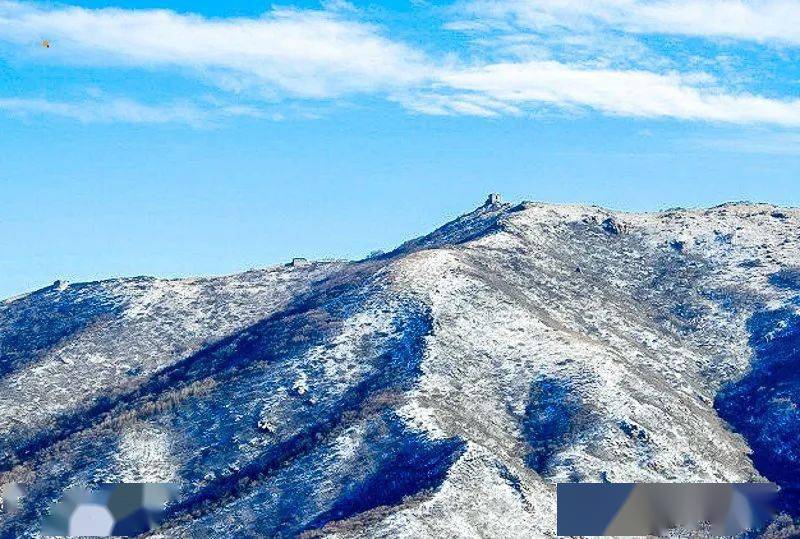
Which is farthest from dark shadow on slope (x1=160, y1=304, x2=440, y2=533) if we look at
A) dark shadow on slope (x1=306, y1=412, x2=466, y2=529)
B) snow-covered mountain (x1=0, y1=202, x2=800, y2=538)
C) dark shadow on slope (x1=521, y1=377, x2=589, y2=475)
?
dark shadow on slope (x1=521, y1=377, x2=589, y2=475)

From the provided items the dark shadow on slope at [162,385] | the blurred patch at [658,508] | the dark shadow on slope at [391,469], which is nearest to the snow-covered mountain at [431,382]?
the dark shadow on slope at [391,469]

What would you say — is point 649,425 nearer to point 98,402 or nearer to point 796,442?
point 796,442

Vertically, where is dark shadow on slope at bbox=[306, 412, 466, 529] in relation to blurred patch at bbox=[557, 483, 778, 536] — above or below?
above

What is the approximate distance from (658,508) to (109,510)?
38834 millimetres

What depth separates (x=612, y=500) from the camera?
79438 millimetres

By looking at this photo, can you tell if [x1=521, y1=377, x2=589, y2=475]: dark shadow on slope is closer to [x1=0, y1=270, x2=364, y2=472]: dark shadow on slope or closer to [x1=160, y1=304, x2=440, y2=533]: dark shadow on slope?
[x1=160, y1=304, x2=440, y2=533]: dark shadow on slope

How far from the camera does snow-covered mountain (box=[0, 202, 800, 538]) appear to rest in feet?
267

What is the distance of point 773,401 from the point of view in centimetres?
9856

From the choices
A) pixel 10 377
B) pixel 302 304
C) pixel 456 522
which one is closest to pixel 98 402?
pixel 10 377

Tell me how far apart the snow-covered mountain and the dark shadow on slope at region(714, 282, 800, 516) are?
20cm

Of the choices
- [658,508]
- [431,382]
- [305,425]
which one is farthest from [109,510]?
[658,508]

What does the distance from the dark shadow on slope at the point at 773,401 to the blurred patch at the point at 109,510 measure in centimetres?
4455

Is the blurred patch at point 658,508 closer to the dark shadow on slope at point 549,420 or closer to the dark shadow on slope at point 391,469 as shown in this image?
the dark shadow on slope at point 549,420

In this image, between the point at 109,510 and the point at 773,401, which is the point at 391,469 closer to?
the point at 109,510
